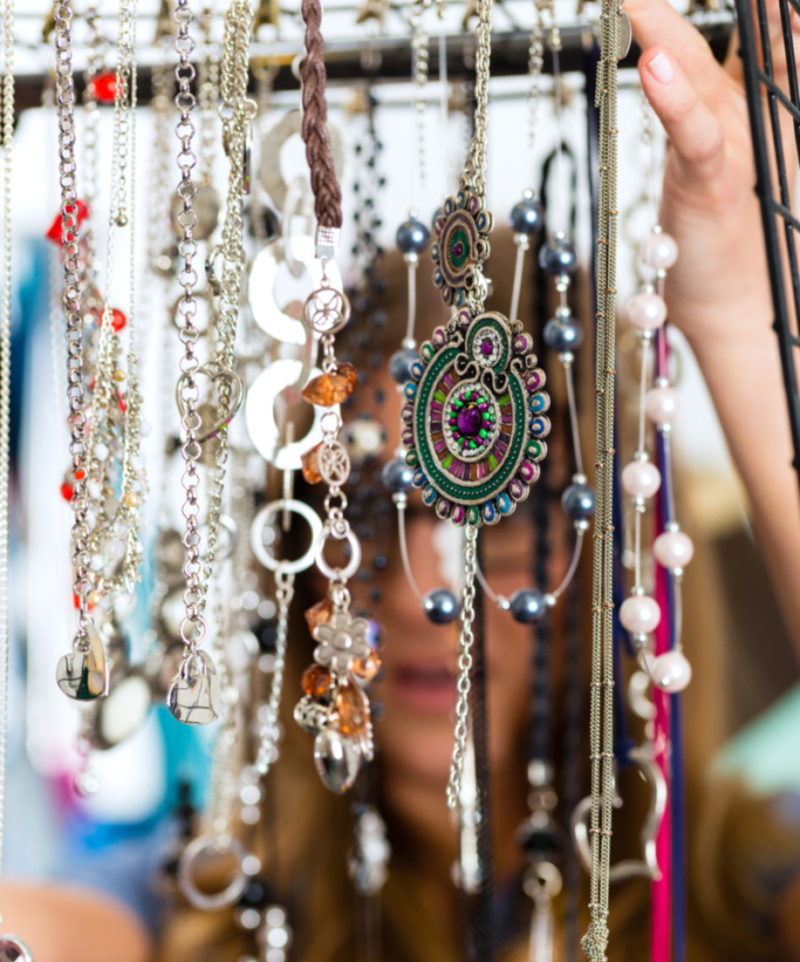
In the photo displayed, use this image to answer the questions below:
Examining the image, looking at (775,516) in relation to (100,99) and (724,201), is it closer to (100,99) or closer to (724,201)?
(724,201)

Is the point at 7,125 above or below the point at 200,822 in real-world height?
above

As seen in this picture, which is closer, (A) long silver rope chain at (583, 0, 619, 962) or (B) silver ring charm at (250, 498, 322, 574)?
(A) long silver rope chain at (583, 0, 619, 962)

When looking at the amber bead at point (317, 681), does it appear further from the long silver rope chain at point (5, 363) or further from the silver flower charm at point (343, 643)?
the long silver rope chain at point (5, 363)

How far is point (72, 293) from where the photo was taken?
67 centimetres

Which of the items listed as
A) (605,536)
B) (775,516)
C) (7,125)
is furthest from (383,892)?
(7,125)

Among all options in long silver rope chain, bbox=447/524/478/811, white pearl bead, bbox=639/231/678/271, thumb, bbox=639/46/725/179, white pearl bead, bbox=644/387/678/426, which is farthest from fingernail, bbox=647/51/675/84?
long silver rope chain, bbox=447/524/478/811

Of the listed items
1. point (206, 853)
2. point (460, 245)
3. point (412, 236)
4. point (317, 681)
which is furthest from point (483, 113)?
point (206, 853)

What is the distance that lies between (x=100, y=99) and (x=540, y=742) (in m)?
0.86

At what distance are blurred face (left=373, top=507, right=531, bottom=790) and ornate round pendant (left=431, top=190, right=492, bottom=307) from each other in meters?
0.71

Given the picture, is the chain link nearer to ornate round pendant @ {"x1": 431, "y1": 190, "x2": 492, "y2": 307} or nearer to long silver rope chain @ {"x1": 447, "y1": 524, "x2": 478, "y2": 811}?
ornate round pendant @ {"x1": 431, "y1": 190, "x2": 492, "y2": 307}

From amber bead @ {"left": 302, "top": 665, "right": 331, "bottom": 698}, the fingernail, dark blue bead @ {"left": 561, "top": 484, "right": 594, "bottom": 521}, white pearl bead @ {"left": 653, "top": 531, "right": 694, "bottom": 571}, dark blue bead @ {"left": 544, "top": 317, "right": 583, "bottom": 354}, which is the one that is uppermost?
the fingernail

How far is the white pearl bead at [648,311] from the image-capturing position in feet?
2.42

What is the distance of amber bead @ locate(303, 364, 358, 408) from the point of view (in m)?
0.65

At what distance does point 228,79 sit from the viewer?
0.68 m
